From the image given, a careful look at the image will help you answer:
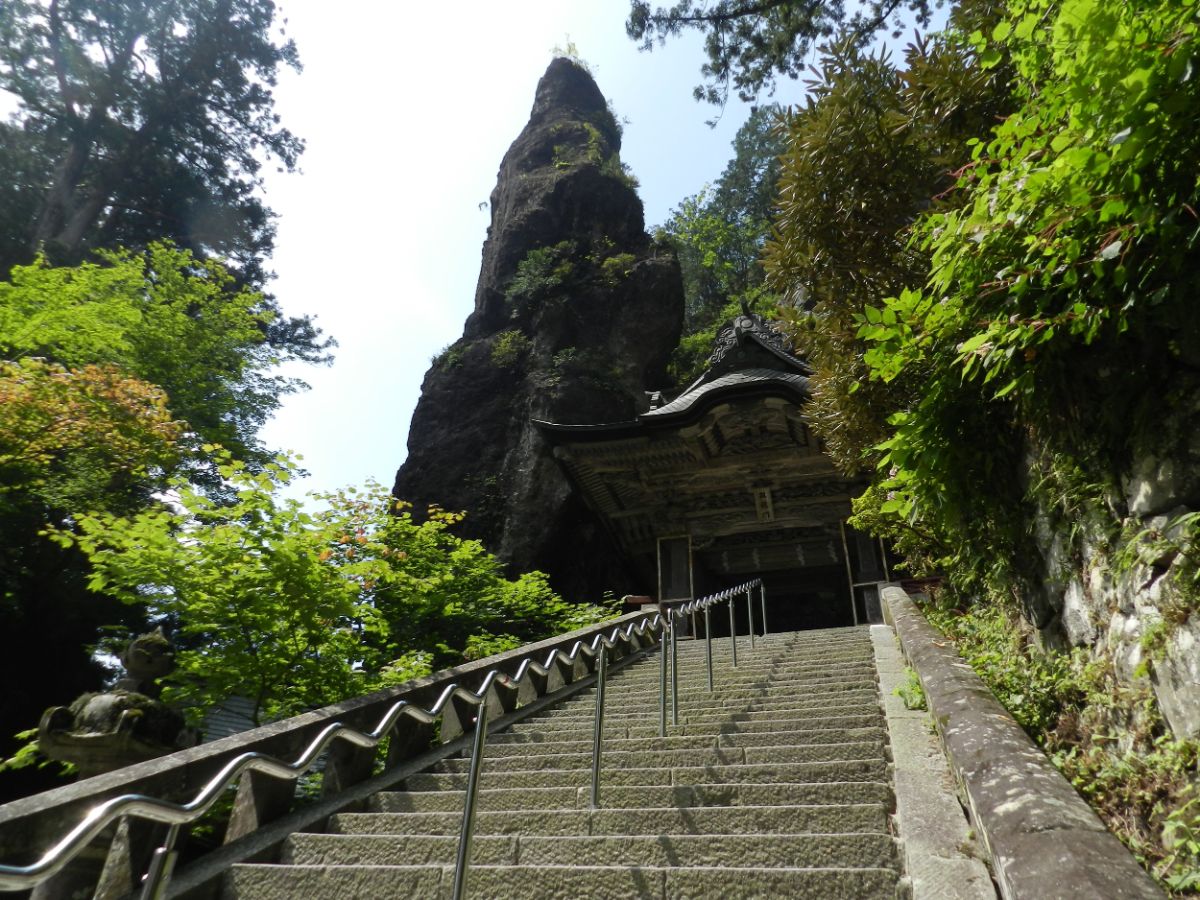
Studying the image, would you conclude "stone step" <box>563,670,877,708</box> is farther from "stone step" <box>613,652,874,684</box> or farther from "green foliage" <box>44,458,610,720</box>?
"green foliage" <box>44,458,610,720</box>

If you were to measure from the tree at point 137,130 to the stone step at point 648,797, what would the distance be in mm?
17546

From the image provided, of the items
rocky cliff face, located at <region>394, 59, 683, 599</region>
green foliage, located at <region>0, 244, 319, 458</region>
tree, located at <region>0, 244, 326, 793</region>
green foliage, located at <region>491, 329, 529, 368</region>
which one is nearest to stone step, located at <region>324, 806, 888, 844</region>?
tree, located at <region>0, 244, 326, 793</region>

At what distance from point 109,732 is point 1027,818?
4600 millimetres

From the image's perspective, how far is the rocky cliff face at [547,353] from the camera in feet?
56.1

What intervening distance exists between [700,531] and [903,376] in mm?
9986

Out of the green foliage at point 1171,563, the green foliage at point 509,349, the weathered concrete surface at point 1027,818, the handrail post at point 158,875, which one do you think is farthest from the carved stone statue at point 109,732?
the green foliage at point 509,349

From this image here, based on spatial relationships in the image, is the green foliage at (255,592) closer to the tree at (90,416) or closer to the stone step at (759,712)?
the stone step at (759,712)

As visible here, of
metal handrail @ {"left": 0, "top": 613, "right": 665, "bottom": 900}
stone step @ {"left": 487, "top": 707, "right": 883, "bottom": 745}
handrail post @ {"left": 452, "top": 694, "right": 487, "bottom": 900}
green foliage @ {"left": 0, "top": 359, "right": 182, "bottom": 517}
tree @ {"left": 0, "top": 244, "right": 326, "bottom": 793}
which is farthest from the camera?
tree @ {"left": 0, "top": 244, "right": 326, "bottom": 793}

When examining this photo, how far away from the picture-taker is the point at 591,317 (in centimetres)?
2067

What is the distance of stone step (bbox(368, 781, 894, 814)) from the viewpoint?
3.06m

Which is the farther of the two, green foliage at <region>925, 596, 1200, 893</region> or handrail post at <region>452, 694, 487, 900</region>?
handrail post at <region>452, 694, 487, 900</region>

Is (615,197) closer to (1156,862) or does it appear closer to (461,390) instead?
(461,390)

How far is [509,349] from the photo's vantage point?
20266 mm

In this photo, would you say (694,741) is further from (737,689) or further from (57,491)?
(57,491)
